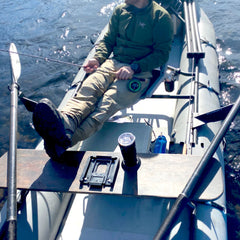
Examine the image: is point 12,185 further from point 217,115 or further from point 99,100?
point 217,115

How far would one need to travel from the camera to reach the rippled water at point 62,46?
4508 mm

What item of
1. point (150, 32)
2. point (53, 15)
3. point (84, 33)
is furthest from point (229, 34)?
point (53, 15)

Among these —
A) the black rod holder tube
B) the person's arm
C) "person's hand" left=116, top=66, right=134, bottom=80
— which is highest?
the person's arm

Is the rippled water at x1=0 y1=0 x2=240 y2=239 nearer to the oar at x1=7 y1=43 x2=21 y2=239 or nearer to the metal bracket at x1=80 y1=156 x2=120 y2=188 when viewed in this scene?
the metal bracket at x1=80 y1=156 x2=120 y2=188

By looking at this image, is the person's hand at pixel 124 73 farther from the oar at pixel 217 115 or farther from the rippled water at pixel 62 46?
the rippled water at pixel 62 46

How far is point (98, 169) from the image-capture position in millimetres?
2148

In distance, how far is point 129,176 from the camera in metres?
2.06

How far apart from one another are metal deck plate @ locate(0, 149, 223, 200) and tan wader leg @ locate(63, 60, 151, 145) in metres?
0.41

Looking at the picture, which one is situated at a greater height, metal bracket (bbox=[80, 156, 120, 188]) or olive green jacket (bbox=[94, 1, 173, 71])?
olive green jacket (bbox=[94, 1, 173, 71])

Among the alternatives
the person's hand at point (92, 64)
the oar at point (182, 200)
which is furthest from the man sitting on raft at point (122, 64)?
the oar at point (182, 200)

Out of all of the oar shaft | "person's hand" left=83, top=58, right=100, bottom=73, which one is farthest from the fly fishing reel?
the oar shaft

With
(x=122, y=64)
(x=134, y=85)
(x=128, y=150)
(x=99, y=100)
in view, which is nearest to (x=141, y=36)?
(x=122, y=64)

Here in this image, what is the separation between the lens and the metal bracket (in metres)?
2.01

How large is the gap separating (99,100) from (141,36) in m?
1.11
